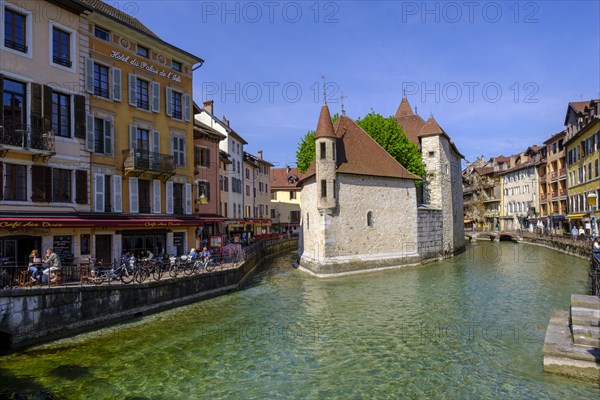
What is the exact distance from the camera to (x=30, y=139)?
16.2 m

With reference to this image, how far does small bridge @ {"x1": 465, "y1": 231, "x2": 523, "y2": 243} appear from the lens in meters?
54.3

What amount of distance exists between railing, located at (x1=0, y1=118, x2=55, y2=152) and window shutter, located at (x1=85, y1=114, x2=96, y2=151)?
6.13 feet

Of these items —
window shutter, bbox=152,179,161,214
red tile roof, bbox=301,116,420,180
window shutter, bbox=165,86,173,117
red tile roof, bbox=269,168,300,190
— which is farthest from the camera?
red tile roof, bbox=269,168,300,190

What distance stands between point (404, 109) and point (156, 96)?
3695 cm

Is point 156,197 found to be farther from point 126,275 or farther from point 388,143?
point 388,143

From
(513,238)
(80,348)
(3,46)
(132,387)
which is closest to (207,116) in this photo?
(3,46)

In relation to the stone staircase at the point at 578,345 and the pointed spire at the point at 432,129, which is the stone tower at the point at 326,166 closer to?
the pointed spire at the point at 432,129

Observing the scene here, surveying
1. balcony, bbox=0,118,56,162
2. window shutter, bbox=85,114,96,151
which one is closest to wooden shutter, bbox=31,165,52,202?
balcony, bbox=0,118,56,162

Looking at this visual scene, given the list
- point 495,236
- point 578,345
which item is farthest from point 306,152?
point 495,236

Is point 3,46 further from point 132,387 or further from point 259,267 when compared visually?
point 259,267

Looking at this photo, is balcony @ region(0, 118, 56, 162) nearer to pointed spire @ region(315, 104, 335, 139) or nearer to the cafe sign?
the cafe sign

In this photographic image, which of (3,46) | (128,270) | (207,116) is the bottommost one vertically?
(128,270)

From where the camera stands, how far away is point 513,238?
5575 cm

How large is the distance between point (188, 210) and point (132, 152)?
16.3ft
